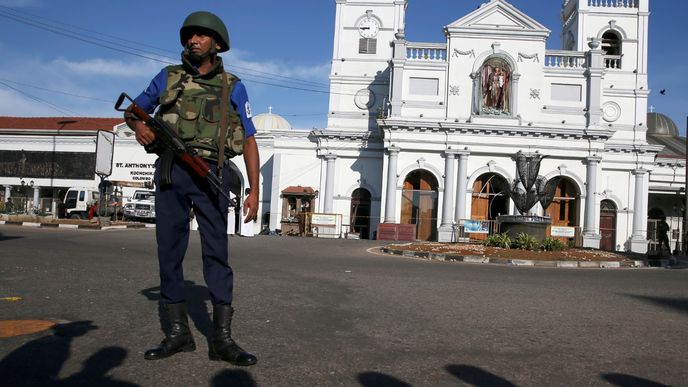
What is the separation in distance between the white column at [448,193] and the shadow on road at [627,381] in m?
28.6

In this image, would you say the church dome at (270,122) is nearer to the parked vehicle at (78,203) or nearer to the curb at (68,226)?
the parked vehicle at (78,203)

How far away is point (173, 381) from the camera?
119 inches

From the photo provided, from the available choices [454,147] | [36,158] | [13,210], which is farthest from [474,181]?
[36,158]

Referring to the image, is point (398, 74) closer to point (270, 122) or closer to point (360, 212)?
point (360, 212)

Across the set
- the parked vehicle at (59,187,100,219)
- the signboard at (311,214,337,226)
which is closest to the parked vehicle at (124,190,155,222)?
the parked vehicle at (59,187,100,219)

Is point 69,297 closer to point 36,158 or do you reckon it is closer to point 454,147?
point 454,147

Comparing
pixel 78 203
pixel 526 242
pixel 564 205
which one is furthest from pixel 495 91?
pixel 78 203

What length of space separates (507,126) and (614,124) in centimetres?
832

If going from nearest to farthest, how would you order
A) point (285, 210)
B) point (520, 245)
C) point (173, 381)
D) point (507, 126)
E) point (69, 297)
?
point (173, 381), point (69, 297), point (520, 245), point (507, 126), point (285, 210)

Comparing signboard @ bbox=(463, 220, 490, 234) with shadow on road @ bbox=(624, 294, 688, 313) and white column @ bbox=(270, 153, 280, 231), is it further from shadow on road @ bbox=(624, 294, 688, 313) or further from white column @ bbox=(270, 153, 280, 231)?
shadow on road @ bbox=(624, 294, 688, 313)

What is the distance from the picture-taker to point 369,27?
37.4m

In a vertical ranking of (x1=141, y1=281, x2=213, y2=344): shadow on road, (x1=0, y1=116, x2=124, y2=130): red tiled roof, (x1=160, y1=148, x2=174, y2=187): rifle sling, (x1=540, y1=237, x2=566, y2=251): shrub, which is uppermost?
(x1=0, y1=116, x2=124, y2=130): red tiled roof

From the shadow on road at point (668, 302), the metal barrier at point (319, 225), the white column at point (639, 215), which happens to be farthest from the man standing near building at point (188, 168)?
the white column at point (639, 215)

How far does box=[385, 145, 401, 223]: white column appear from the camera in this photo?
32469 millimetres
